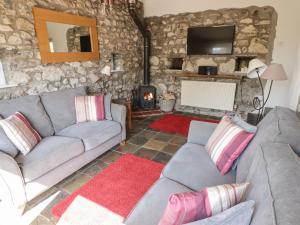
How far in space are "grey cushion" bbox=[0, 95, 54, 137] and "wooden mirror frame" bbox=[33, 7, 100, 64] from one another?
66 cm

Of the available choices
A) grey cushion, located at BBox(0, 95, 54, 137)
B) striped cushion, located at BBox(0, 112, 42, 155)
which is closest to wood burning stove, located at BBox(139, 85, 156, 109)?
grey cushion, located at BBox(0, 95, 54, 137)

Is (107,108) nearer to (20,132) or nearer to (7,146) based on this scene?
(20,132)

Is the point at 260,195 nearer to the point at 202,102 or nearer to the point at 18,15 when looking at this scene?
the point at 18,15

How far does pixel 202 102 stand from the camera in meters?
4.46

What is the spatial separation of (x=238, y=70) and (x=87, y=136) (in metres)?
3.44

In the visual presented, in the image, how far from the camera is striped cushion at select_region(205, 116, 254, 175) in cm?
154

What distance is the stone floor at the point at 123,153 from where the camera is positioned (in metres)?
1.87

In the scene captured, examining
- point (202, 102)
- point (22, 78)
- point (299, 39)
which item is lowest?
point (202, 102)

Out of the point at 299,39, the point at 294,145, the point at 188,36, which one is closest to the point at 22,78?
the point at 294,145

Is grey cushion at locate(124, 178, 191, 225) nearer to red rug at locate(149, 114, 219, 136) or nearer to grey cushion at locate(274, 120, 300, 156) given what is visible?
grey cushion at locate(274, 120, 300, 156)

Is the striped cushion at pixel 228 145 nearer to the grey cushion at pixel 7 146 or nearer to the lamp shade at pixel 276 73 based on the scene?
the lamp shade at pixel 276 73

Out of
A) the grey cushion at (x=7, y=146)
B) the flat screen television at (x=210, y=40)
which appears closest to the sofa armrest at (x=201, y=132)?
the grey cushion at (x=7, y=146)

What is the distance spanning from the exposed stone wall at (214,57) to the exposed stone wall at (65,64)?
0.56 metres

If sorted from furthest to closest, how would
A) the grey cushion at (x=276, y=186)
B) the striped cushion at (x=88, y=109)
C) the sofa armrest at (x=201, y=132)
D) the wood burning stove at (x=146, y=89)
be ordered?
the wood burning stove at (x=146, y=89) < the striped cushion at (x=88, y=109) < the sofa armrest at (x=201, y=132) < the grey cushion at (x=276, y=186)
